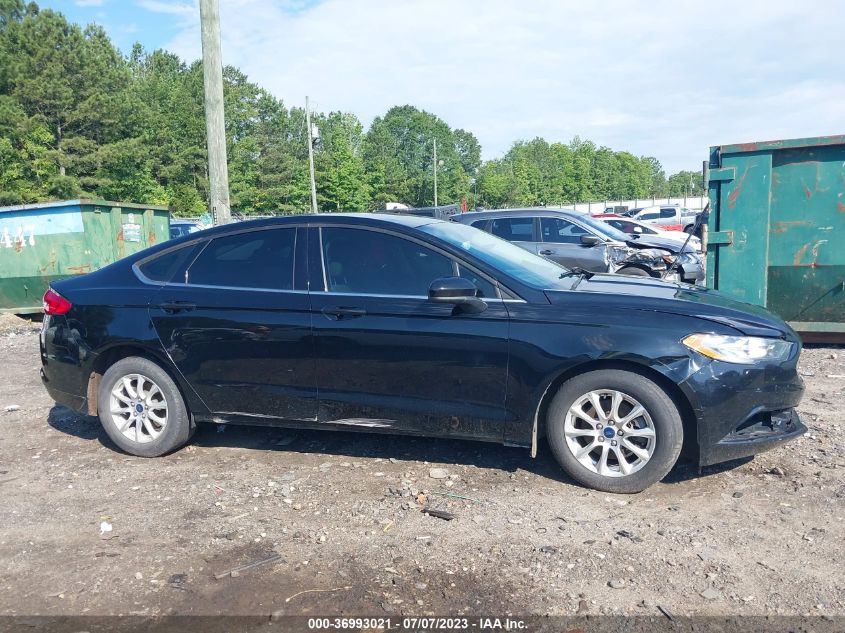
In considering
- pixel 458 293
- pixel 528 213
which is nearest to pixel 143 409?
pixel 458 293

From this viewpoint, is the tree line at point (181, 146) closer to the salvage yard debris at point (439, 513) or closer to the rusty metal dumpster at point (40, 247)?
the rusty metal dumpster at point (40, 247)

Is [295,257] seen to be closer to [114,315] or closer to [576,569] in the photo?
[114,315]

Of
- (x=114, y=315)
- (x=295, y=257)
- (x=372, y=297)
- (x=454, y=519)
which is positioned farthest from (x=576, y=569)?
(x=114, y=315)

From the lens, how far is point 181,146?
172ft

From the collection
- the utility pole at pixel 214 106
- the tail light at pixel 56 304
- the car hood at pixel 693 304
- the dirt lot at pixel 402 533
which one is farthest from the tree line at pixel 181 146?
the car hood at pixel 693 304

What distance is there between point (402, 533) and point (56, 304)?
10.7 ft

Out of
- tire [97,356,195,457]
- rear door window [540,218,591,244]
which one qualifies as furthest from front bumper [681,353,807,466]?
rear door window [540,218,591,244]

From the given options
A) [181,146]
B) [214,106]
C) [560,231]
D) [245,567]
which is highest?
[181,146]

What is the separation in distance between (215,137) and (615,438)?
23.3ft

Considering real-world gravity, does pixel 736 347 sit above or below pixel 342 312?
below

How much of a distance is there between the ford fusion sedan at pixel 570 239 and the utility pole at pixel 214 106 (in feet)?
13.8

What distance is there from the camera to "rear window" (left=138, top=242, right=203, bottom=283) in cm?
516

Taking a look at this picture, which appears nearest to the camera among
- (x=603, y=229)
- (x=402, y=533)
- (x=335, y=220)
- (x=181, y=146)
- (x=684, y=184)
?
(x=402, y=533)

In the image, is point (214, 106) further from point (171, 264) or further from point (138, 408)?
point (138, 408)
